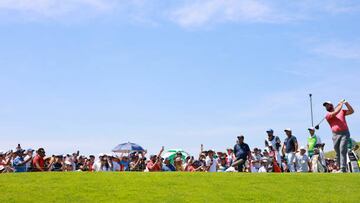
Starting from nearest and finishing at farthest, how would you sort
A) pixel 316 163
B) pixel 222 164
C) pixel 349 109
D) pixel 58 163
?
pixel 349 109, pixel 316 163, pixel 58 163, pixel 222 164

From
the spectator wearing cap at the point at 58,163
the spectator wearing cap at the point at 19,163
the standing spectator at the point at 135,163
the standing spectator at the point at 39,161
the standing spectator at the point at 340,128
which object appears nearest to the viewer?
the standing spectator at the point at 340,128

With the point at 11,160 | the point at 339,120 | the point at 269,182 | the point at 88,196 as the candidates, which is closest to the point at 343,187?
the point at 269,182

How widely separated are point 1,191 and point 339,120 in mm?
12494

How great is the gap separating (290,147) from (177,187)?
9.21 metres

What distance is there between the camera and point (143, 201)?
14.1 m

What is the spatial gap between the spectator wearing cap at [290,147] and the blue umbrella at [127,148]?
1364cm

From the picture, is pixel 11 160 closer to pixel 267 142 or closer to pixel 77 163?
pixel 77 163

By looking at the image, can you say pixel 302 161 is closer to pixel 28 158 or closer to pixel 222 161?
pixel 222 161

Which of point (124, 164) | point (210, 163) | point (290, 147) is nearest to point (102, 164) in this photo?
point (124, 164)

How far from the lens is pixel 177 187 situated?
15.8m

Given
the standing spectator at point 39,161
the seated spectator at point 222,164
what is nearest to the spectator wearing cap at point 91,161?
the standing spectator at point 39,161

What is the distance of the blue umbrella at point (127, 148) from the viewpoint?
114ft

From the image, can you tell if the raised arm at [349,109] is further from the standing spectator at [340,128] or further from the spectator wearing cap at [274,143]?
the spectator wearing cap at [274,143]

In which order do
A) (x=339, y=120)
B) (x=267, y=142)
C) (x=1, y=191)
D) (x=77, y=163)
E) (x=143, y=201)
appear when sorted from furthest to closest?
(x=77, y=163), (x=267, y=142), (x=339, y=120), (x=1, y=191), (x=143, y=201)
